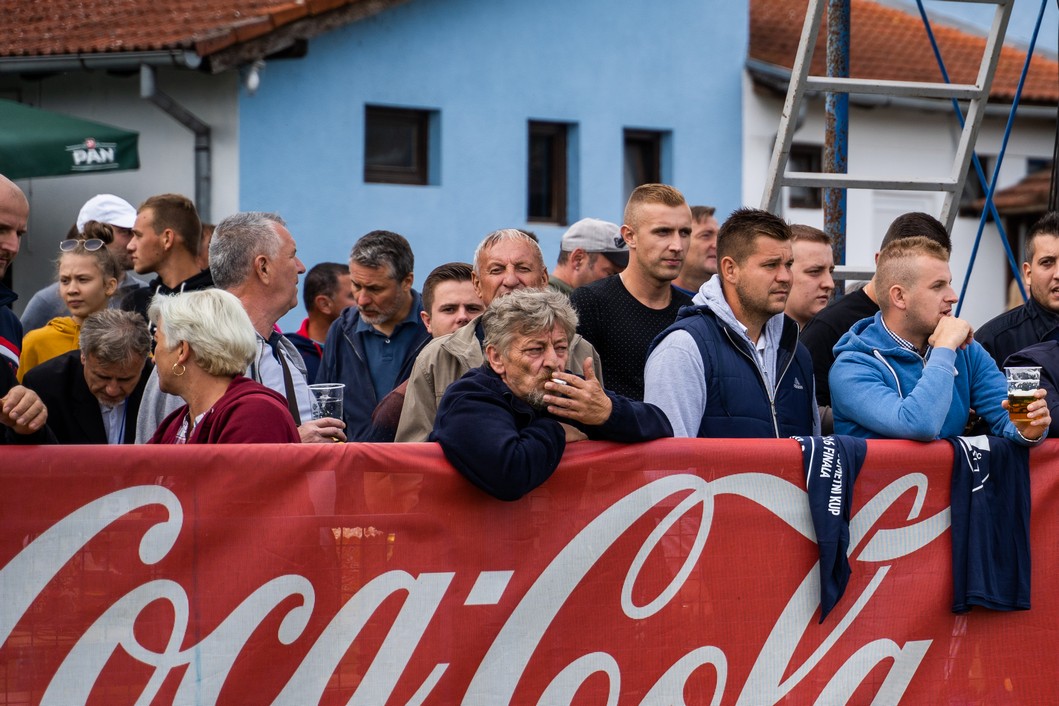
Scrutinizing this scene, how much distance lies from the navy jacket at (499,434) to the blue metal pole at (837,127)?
14.2ft

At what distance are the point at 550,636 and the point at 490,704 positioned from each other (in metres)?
0.27

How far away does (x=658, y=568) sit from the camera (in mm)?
4746

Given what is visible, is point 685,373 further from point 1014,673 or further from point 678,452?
point 1014,673

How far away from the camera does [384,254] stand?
6910mm

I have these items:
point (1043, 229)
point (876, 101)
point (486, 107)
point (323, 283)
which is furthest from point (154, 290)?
point (876, 101)

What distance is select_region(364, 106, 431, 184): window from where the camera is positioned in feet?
53.9

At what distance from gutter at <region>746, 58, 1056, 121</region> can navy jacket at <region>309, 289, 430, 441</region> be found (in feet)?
37.9

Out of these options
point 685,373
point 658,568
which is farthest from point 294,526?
point 685,373

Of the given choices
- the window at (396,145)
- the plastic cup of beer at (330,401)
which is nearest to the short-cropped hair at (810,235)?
the plastic cup of beer at (330,401)

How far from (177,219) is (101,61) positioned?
842cm

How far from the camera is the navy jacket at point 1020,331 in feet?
21.0

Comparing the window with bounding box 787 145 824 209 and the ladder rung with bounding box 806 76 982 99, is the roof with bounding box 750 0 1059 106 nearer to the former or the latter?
the window with bounding box 787 145 824 209

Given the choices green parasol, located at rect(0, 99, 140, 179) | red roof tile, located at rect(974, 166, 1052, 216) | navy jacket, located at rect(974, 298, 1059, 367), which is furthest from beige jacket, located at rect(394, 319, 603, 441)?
red roof tile, located at rect(974, 166, 1052, 216)

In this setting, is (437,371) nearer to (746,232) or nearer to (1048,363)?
(746,232)
